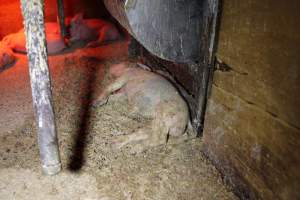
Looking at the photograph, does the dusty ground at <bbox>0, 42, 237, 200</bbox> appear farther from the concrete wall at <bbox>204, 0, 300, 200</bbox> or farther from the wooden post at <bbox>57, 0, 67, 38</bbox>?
the wooden post at <bbox>57, 0, 67, 38</bbox>

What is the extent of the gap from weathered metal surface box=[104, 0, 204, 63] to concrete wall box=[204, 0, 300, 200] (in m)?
0.27

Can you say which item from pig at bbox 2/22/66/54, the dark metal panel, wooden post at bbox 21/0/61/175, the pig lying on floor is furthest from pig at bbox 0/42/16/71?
wooden post at bbox 21/0/61/175

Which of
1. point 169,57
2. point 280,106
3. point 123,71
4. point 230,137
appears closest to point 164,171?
point 230,137

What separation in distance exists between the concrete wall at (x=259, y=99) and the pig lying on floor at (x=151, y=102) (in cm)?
39

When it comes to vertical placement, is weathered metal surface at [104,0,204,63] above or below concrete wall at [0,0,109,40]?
above

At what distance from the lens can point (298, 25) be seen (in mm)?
1278

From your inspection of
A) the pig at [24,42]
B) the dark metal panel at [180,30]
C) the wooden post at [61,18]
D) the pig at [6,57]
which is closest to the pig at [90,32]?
the wooden post at [61,18]

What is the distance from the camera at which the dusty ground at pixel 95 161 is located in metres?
1.88

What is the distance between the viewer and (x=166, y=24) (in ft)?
6.77

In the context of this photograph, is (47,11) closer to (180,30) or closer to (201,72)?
(180,30)

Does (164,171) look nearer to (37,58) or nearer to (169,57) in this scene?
(169,57)

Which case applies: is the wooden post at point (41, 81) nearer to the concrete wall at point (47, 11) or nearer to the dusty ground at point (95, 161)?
the dusty ground at point (95, 161)

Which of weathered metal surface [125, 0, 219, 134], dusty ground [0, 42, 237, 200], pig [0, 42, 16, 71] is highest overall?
weathered metal surface [125, 0, 219, 134]

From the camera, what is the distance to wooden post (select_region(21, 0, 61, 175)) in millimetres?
1526
